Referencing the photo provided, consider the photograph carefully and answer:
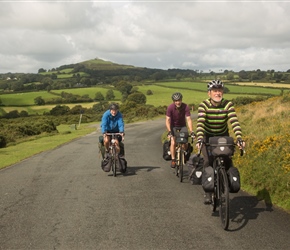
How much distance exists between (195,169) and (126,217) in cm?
172

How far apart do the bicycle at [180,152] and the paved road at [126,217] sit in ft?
1.21

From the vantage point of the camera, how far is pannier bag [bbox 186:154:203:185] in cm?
698

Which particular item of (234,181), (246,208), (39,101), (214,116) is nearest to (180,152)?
(246,208)

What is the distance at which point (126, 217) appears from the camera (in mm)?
6484

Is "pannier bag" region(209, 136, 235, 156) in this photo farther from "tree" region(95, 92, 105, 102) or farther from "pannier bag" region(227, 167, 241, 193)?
"tree" region(95, 92, 105, 102)

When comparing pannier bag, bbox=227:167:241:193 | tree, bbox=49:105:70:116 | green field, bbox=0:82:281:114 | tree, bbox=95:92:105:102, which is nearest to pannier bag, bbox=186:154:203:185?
pannier bag, bbox=227:167:241:193

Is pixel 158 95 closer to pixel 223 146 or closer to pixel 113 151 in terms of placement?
pixel 113 151

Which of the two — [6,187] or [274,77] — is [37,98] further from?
[6,187]

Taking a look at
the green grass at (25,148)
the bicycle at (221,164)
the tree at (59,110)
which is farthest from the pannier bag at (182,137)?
the tree at (59,110)

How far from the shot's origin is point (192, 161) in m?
7.26

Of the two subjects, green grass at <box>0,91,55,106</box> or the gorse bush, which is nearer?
the gorse bush

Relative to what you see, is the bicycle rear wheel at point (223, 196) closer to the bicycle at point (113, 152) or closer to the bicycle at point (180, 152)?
the bicycle at point (180, 152)

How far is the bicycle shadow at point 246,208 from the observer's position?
6.04 metres

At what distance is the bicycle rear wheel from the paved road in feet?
0.62
